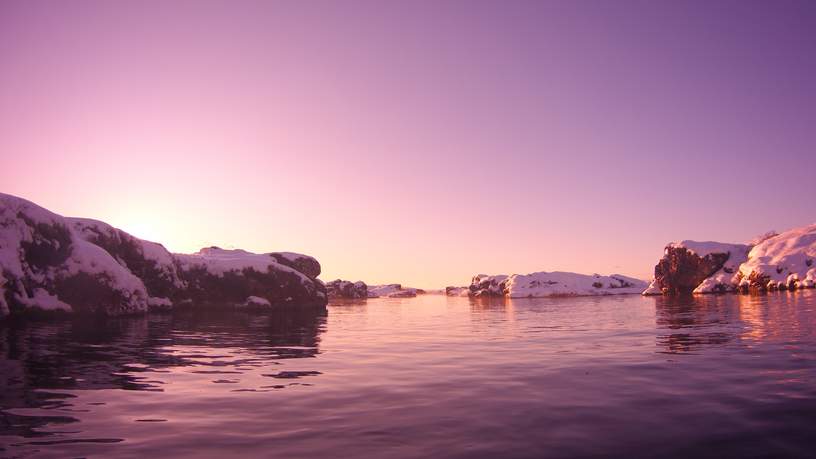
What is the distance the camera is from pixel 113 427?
19.2 feet

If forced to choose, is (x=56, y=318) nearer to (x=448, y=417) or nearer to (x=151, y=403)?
(x=151, y=403)

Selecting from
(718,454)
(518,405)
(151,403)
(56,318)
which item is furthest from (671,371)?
(56,318)

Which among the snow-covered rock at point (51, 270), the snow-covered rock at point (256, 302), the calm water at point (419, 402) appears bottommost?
the snow-covered rock at point (256, 302)

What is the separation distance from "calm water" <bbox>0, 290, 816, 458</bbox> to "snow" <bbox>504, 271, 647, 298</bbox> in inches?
4603

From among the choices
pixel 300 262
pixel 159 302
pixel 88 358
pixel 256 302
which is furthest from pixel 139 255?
pixel 88 358

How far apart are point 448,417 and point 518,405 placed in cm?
126

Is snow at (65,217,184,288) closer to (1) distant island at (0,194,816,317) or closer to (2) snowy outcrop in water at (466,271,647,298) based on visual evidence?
(1) distant island at (0,194,816,317)

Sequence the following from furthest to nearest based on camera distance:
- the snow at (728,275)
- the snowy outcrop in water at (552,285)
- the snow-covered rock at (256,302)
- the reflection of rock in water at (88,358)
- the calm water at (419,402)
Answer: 1. the snowy outcrop in water at (552,285)
2. the snow at (728,275)
3. the snow-covered rock at (256,302)
4. the reflection of rock in water at (88,358)
5. the calm water at (419,402)

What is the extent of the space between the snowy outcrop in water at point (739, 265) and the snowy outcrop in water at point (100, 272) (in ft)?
241

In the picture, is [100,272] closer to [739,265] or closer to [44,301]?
→ [44,301]

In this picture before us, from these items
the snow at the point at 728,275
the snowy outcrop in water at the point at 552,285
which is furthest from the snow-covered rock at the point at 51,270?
the snowy outcrop in water at the point at 552,285

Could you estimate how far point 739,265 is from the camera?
90.8 m

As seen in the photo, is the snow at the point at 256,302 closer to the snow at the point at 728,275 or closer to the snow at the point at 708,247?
the snow at the point at 728,275

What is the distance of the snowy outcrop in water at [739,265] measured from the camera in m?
72.1
